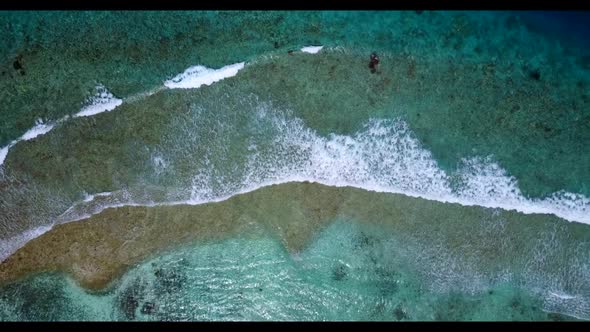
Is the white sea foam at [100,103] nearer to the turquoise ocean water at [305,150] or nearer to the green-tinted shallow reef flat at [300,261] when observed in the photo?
the turquoise ocean water at [305,150]

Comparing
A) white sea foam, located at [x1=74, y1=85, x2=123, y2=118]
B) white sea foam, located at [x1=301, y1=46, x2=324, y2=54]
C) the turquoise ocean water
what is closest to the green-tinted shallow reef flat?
the turquoise ocean water

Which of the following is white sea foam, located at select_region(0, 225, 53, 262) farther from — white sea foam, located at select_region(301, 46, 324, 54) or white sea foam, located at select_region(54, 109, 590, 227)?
white sea foam, located at select_region(301, 46, 324, 54)

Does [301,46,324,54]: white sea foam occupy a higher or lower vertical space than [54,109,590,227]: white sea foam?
higher

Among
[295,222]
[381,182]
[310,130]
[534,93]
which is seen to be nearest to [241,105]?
[310,130]

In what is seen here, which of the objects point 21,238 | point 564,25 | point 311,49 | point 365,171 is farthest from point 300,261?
point 564,25

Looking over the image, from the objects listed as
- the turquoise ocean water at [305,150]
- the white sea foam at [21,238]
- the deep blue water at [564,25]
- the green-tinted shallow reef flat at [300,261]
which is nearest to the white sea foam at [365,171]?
the turquoise ocean water at [305,150]

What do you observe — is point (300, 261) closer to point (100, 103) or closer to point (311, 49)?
point (311, 49)
